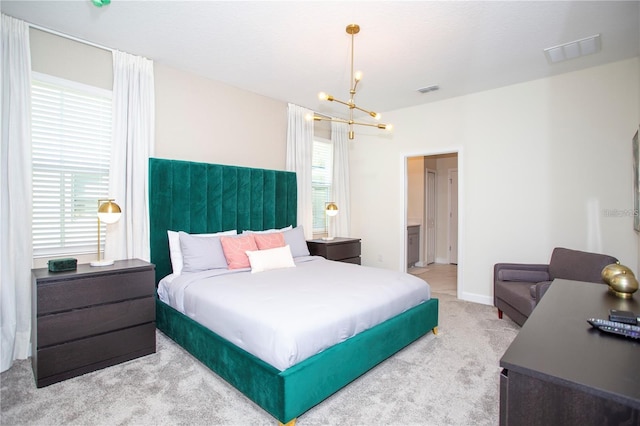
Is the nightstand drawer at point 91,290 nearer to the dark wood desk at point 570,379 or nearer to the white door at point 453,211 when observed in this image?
the dark wood desk at point 570,379

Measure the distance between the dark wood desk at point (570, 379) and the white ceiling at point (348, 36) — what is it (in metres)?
2.41

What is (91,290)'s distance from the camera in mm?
2459

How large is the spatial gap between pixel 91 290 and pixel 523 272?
13.6 ft

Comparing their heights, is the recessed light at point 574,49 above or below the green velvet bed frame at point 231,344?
above

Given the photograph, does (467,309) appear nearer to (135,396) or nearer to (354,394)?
(354,394)

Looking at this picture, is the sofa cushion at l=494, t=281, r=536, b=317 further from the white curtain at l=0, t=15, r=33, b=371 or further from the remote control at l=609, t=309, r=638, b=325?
the white curtain at l=0, t=15, r=33, b=371

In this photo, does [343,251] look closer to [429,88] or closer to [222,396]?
[429,88]

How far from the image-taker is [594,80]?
3.47 m

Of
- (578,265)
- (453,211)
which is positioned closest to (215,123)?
(578,265)

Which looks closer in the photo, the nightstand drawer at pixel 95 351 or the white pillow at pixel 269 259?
the nightstand drawer at pixel 95 351

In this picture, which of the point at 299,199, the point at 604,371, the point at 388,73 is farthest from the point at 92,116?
the point at 604,371

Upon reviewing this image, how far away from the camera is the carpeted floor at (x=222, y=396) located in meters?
1.90

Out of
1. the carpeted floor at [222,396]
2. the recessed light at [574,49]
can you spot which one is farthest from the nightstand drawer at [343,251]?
the recessed light at [574,49]

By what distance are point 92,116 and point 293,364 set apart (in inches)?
117
